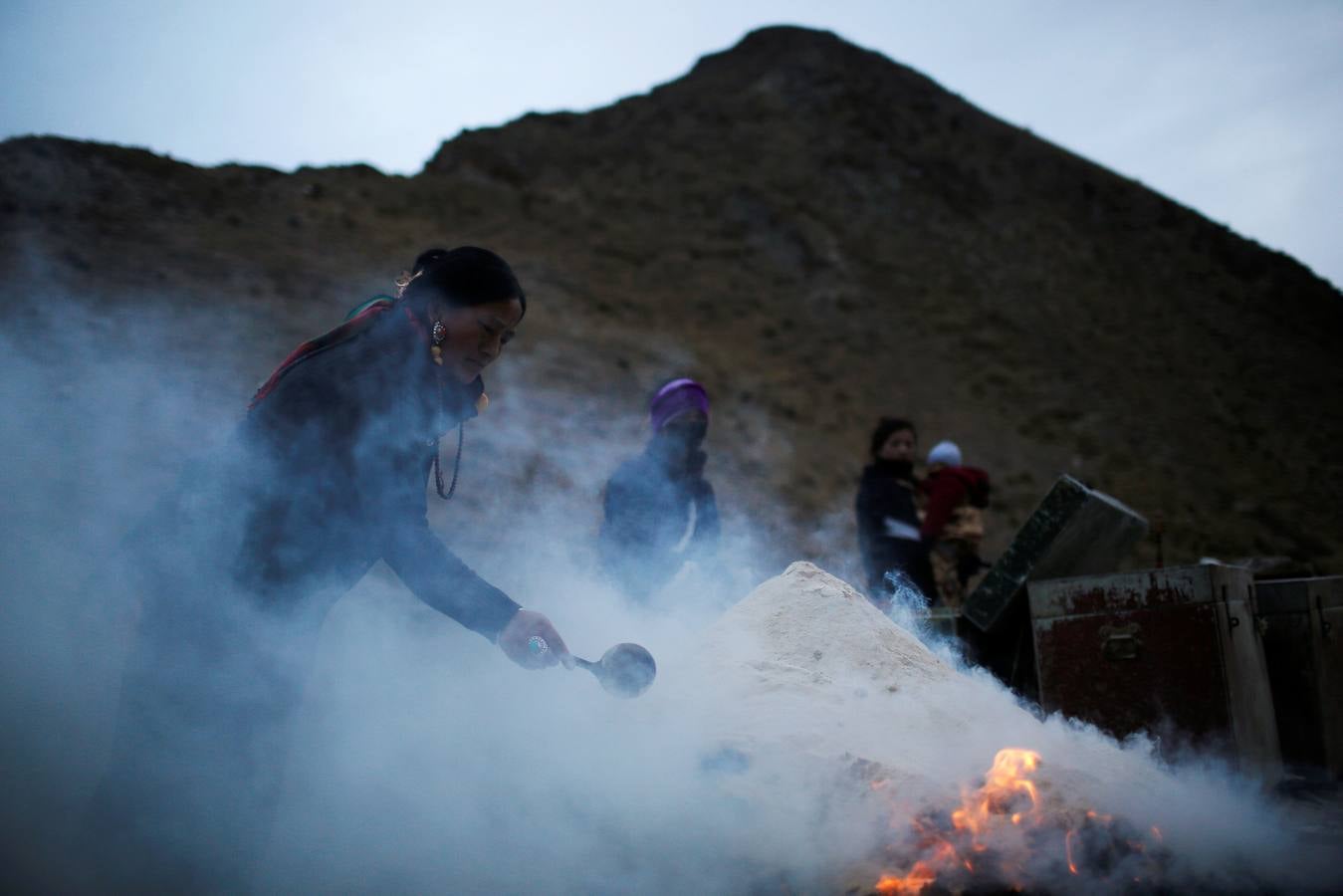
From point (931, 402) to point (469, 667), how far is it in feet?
65.7

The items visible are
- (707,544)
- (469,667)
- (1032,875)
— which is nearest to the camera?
(1032,875)

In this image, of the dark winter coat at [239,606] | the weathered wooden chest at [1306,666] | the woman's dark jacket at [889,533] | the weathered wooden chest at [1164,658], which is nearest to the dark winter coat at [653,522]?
the woman's dark jacket at [889,533]

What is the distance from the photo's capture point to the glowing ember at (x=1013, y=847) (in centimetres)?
177

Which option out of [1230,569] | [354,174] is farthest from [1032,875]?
[354,174]

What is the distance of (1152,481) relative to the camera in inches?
821

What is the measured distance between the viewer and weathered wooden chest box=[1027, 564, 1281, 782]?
305 cm

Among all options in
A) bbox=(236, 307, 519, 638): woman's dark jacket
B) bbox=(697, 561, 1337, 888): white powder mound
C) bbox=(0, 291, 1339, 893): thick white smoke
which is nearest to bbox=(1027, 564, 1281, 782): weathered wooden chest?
bbox=(0, 291, 1339, 893): thick white smoke

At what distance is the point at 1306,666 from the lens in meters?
3.63

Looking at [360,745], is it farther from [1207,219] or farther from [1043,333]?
[1207,219]

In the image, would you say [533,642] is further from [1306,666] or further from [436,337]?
[1306,666]

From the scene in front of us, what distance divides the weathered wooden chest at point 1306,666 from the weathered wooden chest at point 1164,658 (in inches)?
9.9

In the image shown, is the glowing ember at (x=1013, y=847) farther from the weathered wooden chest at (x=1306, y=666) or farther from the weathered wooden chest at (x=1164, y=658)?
the weathered wooden chest at (x=1306, y=666)

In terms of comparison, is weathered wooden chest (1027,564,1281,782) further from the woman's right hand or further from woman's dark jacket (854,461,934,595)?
the woman's right hand

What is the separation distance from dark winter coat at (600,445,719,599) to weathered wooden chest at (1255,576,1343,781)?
2308 mm
